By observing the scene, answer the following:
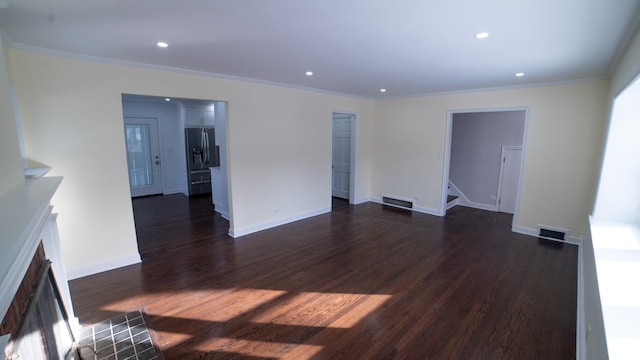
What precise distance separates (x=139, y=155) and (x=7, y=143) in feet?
22.3

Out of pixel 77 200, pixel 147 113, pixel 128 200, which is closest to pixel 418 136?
pixel 128 200

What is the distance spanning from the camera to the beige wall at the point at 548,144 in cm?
422

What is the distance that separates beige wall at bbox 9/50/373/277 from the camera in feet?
9.91

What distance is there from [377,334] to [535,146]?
4253 mm

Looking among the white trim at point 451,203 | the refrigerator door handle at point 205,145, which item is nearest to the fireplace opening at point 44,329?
the refrigerator door handle at point 205,145

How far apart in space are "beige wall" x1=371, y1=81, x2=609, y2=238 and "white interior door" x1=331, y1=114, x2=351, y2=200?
1.63 metres

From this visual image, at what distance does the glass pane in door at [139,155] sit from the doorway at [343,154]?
502 centimetres

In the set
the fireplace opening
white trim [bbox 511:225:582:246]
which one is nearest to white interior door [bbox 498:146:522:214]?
white trim [bbox 511:225:582:246]

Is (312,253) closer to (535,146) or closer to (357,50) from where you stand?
(357,50)

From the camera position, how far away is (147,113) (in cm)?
754

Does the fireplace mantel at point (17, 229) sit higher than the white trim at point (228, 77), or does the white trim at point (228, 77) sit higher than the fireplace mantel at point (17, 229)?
the white trim at point (228, 77)

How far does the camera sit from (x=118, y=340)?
2.41 metres

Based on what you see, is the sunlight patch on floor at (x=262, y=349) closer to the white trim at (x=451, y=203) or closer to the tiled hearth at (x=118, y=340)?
the tiled hearth at (x=118, y=340)

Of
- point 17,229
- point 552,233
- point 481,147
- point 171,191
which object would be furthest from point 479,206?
point 171,191
